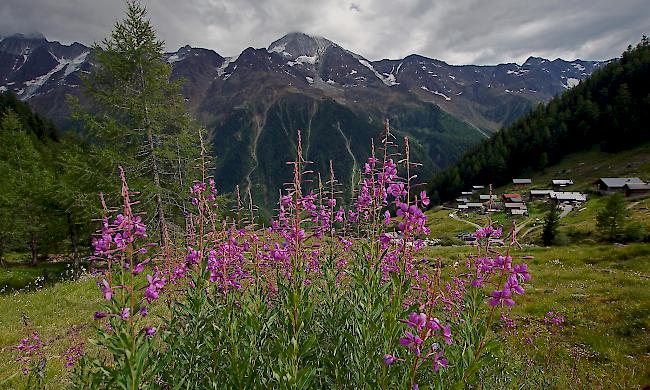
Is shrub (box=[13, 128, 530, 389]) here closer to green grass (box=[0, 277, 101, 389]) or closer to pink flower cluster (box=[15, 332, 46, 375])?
pink flower cluster (box=[15, 332, 46, 375])

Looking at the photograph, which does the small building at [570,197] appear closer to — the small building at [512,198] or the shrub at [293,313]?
the small building at [512,198]

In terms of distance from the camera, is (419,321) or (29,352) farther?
(29,352)

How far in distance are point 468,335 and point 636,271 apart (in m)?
21.8

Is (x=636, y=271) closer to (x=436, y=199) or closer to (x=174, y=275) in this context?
(x=174, y=275)

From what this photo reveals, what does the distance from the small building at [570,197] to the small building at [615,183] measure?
464 cm

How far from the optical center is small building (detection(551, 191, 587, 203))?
80875 millimetres

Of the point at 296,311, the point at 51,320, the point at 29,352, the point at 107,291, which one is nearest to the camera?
the point at 107,291

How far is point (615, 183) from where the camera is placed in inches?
3162

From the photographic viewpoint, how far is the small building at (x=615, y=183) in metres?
78.8

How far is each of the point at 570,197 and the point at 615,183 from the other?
9934mm

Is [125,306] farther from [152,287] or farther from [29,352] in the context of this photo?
[29,352]

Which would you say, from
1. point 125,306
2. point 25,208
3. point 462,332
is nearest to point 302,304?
point 125,306

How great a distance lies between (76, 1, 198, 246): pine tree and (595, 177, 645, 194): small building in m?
94.5

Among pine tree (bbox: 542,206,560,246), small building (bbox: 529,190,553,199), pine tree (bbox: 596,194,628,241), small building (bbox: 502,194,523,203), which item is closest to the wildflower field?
pine tree (bbox: 542,206,560,246)
